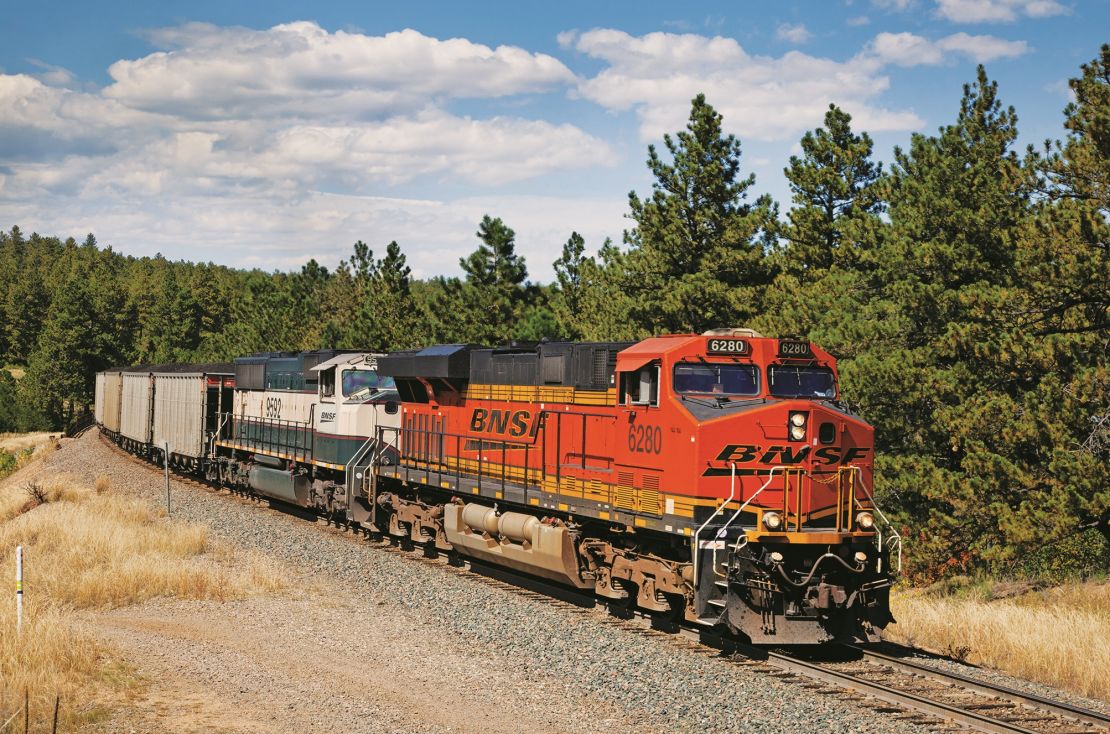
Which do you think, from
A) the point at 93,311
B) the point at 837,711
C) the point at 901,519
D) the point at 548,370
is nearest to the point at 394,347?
the point at 901,519

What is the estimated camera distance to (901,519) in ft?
71.4

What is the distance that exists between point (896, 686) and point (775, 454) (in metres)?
2.85

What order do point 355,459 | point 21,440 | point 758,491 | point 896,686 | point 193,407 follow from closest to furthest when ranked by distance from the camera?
point 896,686
point 758,491
point 355,459
point 193,407
point 21,440

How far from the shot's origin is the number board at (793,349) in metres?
12.3

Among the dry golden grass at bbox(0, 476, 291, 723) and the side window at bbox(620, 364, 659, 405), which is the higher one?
the side window at bbox(620, 364, 659, 405)

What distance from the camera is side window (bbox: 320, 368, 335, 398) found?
22.2 metres

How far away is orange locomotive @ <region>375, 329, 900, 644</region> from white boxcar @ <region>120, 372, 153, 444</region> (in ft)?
86.9

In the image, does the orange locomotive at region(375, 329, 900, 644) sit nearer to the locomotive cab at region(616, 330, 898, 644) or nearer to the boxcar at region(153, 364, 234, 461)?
the locomotive cab at region(616, 330, 898, 644)

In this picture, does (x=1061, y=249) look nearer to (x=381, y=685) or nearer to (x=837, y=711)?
(x=837, y=711)

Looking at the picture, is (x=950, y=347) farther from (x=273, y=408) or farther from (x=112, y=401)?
(x=112, y=401)

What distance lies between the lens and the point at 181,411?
109 feet

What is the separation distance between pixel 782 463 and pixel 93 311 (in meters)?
86.3

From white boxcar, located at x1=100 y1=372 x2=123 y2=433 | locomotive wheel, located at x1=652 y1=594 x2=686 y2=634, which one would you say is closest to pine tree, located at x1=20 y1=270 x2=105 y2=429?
white boxcar, located at x1=100 y1=372 x2=123 y2=433

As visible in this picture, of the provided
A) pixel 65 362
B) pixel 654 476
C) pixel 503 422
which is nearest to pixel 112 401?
pixel 503 422
